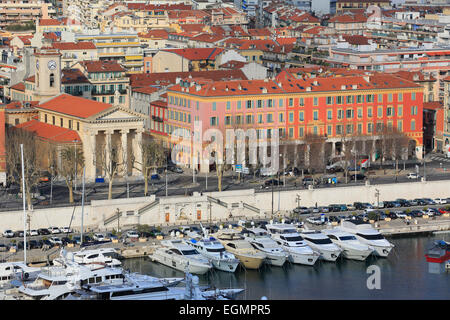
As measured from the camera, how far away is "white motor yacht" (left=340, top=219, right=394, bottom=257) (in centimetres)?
4544

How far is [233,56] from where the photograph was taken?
83.4m

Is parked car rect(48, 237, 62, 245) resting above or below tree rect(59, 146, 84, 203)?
below

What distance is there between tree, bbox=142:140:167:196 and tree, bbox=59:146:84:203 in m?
3.08

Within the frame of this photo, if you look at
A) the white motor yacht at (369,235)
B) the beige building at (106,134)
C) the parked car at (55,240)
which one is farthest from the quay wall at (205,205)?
the beige building at (106,134)

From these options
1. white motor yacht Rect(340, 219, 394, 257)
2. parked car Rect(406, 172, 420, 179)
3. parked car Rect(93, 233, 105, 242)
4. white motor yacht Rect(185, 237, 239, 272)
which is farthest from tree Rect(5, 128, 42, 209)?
parked car Rect(406, 172, 420, 179)

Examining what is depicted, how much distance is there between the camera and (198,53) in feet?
277

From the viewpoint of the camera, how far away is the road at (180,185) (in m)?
51.4

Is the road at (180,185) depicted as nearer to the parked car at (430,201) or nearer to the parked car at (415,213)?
the parked car at (430,201)

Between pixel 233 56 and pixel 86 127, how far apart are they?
28012 millimetres

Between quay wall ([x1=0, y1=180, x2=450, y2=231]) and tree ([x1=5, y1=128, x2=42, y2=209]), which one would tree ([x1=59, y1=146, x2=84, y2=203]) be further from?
quay wall ([x1=0, y1=180, x2=450, y2=231])

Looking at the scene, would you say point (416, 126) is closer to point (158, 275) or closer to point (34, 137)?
point (34, 137)

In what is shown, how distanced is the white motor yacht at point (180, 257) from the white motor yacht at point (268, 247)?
2405 millimetres
